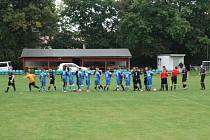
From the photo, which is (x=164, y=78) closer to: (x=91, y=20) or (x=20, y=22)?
Result: (x=20, y=22)

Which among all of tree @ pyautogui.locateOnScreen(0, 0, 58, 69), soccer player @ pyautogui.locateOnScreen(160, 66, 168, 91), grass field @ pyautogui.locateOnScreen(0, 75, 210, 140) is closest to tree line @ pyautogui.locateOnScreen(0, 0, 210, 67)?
tree @ pyautogui.locateOnScreen(0, 0, 58, 69)

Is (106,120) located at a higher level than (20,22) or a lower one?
lower

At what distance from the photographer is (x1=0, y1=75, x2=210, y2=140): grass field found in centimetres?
1331

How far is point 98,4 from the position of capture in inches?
3221

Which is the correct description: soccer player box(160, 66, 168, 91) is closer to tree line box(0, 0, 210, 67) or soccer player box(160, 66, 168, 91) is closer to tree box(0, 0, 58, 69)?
tree line box(0, 0, 210, 67)

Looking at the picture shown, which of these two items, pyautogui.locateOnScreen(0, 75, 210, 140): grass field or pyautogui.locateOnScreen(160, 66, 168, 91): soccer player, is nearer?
pyautogui.locateOnScreen(0, 75, 210, 140): grass field

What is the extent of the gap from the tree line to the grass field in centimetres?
4726

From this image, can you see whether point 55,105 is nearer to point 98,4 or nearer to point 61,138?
point 61,138

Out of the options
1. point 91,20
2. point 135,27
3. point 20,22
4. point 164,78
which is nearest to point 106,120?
point 164,78

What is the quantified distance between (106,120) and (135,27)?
55128 mm

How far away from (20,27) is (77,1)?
649 inches

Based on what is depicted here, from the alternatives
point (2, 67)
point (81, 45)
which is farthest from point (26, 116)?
point (81, 45)

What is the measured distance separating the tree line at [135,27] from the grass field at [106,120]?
155 ft

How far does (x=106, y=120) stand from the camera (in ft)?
53.5
